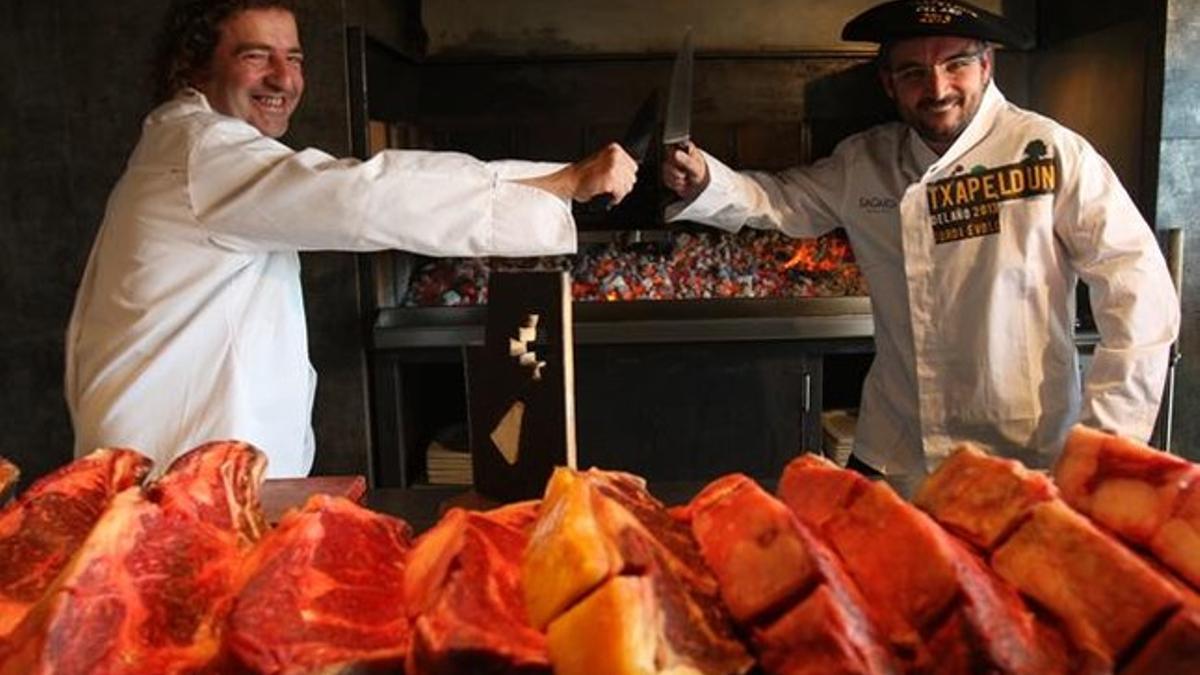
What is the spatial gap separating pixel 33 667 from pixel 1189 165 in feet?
11.5

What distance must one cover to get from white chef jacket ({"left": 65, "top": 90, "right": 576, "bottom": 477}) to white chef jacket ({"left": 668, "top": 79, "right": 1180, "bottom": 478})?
0.93 meters

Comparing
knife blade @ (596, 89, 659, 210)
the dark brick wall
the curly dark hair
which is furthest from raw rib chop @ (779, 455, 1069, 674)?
the dark brick wall

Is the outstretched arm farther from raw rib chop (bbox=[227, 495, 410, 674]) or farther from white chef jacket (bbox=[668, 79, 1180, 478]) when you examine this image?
raw rib chop (bbox=[227, 495, 410, 674])

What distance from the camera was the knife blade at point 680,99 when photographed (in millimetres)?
2078

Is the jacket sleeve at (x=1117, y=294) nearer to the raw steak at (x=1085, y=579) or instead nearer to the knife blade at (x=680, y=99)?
the knife blade at (x=680, y=99)

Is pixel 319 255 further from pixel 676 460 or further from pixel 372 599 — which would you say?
pixel 372 599

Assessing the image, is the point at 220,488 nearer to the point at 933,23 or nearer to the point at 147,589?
the point at 147,589

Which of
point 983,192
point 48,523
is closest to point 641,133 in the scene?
point 983,192

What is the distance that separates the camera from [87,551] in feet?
2.61

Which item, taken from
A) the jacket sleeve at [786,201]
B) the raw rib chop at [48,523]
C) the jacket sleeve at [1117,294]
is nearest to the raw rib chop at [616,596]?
the raw rib chop at [48,523]

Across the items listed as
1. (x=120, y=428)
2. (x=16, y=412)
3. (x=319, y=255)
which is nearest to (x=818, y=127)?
(x=319, y=255)

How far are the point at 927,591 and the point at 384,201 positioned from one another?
4.24ft

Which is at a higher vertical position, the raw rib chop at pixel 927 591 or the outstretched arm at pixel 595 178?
the outstretched arm at pixel 595 178

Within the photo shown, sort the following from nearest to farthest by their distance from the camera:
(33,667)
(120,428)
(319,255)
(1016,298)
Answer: (33,667)
(120,428)
(1016,298)
(319,255)
